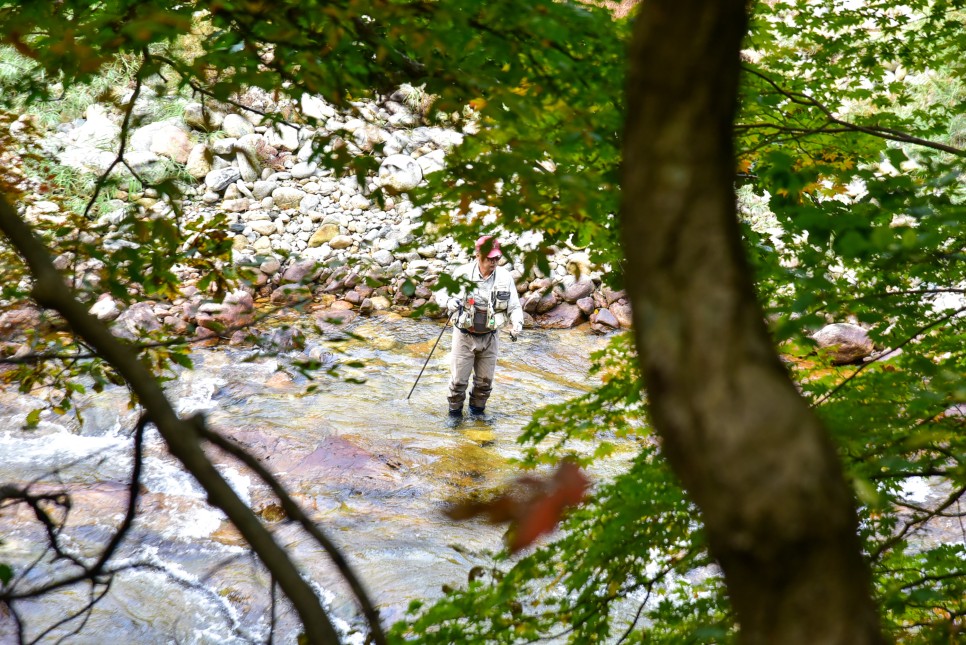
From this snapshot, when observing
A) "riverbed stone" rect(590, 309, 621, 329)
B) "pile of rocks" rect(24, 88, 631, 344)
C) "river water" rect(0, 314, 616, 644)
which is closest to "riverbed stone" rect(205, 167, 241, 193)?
"pile of rocks" rect(24, 88, 631, 344)

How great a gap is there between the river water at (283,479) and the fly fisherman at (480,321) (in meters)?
0.55

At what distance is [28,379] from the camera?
2.96 m

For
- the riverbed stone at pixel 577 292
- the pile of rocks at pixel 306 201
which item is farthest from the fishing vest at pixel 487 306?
the riverbed stone at pixel 577 292

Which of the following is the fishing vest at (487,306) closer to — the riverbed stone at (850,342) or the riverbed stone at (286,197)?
the riverbed stone at (850,342)

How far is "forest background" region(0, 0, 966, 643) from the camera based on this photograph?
53 centimetres

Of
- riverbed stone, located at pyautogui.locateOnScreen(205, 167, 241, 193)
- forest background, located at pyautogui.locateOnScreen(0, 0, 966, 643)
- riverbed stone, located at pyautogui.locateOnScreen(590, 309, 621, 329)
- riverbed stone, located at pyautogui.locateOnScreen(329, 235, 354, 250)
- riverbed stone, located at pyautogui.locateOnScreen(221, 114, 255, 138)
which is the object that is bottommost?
forest background, located at pyautogui.locateOnScreen(0, 0, 966, 643)

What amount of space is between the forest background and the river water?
1.16 meters

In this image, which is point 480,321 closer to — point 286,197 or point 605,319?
point 605,319

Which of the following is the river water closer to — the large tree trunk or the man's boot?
the man's boot

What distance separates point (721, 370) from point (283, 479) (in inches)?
256

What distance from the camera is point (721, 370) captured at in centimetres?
53

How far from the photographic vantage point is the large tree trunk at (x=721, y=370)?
52 cm

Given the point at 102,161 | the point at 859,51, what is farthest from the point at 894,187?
the point at 102,161

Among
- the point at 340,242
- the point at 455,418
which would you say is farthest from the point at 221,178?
→ the point at 455,418
